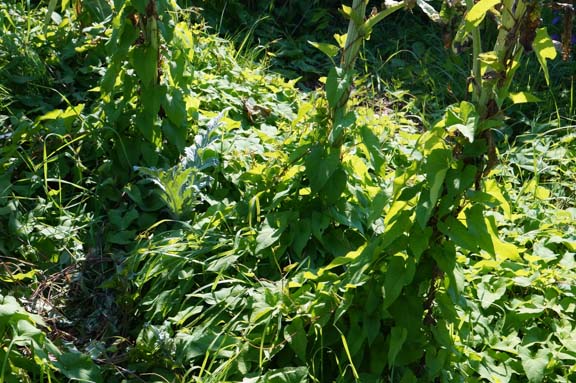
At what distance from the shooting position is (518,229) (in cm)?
321

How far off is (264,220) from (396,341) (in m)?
0.70

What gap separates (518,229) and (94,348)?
5.42ft

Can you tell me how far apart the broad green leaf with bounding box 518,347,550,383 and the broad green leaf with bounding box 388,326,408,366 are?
0.46m

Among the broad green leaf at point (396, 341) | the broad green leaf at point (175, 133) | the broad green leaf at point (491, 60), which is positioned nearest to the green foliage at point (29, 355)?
the broad green leaf at point (396, 341)

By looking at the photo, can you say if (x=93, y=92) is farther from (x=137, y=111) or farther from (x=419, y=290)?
(x=419, y=290)

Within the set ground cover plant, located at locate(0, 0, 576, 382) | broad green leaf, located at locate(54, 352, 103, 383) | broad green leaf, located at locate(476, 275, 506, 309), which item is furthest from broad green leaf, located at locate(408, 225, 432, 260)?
broad green leaf, located at locate(54, 352, 103, 383)

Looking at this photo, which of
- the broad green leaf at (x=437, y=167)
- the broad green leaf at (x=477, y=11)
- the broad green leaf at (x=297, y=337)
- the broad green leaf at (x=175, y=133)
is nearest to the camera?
the broad green leaf at (x=477, y=11)

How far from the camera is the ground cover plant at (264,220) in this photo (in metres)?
2.30

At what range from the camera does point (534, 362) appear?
2.58 metres

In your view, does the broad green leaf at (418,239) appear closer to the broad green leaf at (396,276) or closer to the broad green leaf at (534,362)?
the broad green leaf at (396,276)

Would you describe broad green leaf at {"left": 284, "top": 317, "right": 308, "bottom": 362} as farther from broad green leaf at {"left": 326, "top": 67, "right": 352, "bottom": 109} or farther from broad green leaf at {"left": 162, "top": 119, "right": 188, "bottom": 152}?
broad green leaf at {"left": 162, "top": 119, "right": 188, "bottom": 152}

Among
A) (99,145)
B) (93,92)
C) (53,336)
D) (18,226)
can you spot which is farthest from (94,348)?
(93,92)

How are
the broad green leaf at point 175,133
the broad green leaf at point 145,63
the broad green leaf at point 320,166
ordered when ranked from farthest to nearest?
the broad green leaf at point 175,133 < the broad green leaf at point 145,63 < the broad green leaf at point 320,166

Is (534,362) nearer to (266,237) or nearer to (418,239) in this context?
(418,239)
